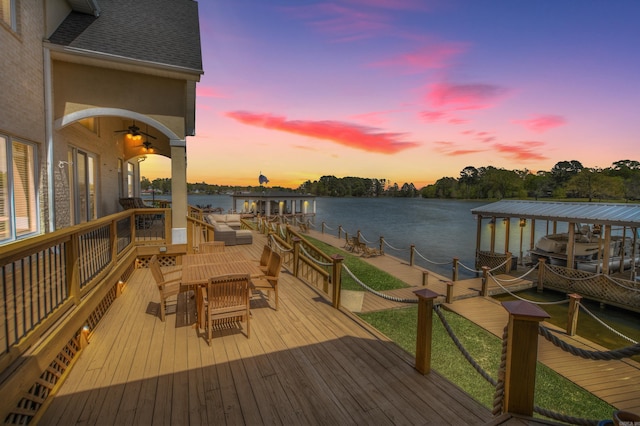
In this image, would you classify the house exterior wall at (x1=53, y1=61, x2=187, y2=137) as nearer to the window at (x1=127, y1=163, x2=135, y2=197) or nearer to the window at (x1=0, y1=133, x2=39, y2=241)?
the window at (x1=0, y1=133, x2=39, y2=241)

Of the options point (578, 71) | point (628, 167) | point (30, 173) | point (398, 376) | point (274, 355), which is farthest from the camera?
point (628, 167)

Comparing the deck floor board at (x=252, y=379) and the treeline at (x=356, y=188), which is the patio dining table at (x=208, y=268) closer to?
the deck floor board at (x=252, y=379)

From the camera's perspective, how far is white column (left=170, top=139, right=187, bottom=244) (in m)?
8.58

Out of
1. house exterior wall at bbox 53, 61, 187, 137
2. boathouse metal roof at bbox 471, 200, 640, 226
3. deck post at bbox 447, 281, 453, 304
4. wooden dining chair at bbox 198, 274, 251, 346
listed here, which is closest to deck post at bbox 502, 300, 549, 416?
wooden dining chair at bbox 198, 274, 251, 346

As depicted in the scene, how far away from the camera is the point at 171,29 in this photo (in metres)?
9.88

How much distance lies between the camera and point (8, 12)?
5449mm

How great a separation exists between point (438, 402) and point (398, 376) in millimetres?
544

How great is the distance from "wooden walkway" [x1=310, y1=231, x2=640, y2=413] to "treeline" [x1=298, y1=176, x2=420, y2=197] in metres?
145

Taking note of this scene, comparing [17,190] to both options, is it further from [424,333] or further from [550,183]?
[550,183]

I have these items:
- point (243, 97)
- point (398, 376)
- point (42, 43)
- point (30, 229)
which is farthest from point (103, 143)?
point (398, 376)

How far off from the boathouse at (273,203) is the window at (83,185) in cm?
2529

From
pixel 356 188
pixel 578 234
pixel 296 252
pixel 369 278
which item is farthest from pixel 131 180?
pixel 356 188

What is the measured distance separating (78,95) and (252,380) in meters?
8.56

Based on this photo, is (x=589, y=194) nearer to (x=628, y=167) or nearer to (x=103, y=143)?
(x=628, y=167)
